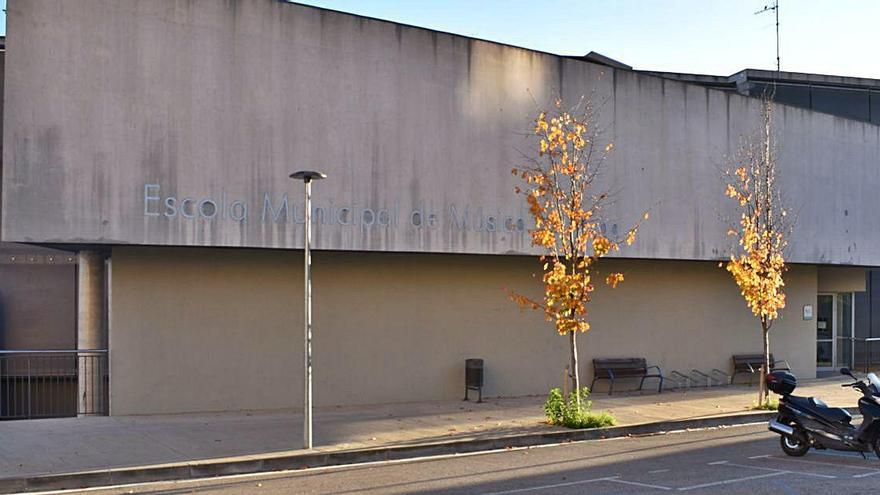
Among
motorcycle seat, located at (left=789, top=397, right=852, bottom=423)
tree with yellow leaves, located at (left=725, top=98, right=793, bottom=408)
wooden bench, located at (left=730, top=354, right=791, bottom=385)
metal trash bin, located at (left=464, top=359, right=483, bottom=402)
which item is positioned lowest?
wooden bench, located at (left=730, top=354, right=791, bottom=385)

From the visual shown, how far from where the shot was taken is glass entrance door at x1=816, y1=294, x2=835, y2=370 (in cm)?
2859

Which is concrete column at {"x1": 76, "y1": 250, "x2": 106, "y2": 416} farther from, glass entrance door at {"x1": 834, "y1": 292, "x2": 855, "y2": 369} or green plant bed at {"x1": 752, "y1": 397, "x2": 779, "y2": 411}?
glass entrance door at {"x1": 834, "y1": 292, "x2": 855, "y2": 369}

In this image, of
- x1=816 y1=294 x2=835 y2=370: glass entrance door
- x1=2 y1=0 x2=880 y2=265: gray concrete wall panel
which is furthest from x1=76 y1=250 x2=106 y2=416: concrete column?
x1=816 y1=294 x2=835 y2=370: glass entrance door

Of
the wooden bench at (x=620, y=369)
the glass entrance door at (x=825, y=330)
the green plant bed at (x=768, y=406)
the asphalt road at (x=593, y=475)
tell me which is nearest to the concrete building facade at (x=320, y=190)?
the wooden bench at (x=620, y=369)

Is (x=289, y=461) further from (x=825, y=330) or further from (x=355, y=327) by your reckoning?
(x=825, y=330)

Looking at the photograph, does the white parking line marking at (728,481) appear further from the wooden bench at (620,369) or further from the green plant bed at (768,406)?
the wooden bench at (620,369)

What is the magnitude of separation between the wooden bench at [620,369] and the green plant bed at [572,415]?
4.88 m

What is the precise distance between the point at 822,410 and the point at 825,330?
17406mm

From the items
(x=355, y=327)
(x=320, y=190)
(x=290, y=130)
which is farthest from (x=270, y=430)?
(x=290, y=130)

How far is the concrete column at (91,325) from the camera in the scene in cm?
1634

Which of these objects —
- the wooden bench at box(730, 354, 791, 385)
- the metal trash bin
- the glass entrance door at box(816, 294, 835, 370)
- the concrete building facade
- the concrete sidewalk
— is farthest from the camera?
the glass entrance door at box(816, 294, 835, 370)

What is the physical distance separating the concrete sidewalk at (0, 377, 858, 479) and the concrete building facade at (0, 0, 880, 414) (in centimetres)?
97

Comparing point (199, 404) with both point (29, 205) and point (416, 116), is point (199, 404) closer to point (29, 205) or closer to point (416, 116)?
point (29, 205)

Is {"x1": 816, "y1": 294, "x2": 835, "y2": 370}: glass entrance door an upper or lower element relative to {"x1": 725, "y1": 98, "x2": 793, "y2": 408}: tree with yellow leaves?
lower
